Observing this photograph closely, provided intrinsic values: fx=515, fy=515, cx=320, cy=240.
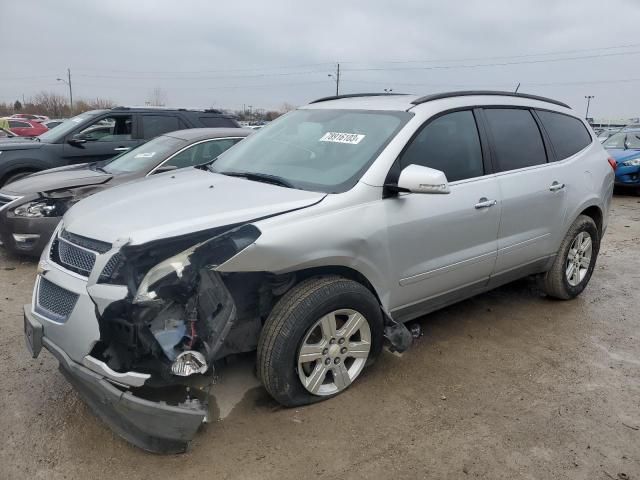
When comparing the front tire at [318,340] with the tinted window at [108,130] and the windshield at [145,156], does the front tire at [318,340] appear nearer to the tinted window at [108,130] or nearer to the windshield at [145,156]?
the windshield at [145,156]

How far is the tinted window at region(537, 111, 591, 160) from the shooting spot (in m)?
4.43

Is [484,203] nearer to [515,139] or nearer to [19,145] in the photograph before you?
[515,139]

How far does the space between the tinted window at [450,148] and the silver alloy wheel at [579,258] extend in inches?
63.1

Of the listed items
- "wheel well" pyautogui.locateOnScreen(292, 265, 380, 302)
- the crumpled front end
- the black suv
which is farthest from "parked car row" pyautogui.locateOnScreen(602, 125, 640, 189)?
the crumpled front end

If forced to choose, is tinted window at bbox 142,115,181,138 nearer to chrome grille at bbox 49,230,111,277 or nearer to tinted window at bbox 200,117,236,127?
tinted window at bbox 200,117,236,127

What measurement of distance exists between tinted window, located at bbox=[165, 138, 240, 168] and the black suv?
6.51 feet

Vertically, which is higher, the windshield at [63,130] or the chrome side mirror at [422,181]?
the chrome side mirror at [422,181]

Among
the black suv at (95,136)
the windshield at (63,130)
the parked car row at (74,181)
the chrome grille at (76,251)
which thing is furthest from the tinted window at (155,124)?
the chrome grille at (76,251)

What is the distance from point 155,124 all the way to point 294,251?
6.08 m

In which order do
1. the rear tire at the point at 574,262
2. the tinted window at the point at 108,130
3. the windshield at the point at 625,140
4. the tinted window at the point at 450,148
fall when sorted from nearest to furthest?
the tinted window at the point at 450,148 < the rear tire at the point at 574,262 < the tinted window at the point at 108,130 < the windshield at the point at 625,140

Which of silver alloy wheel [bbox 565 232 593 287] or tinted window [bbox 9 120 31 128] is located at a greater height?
silver alloy wheel [bbox 565 232 593 287]

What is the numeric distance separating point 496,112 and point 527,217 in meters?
0.85

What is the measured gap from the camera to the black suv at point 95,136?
22.9ft

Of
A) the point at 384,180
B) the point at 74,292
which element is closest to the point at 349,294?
the point at 384,180
